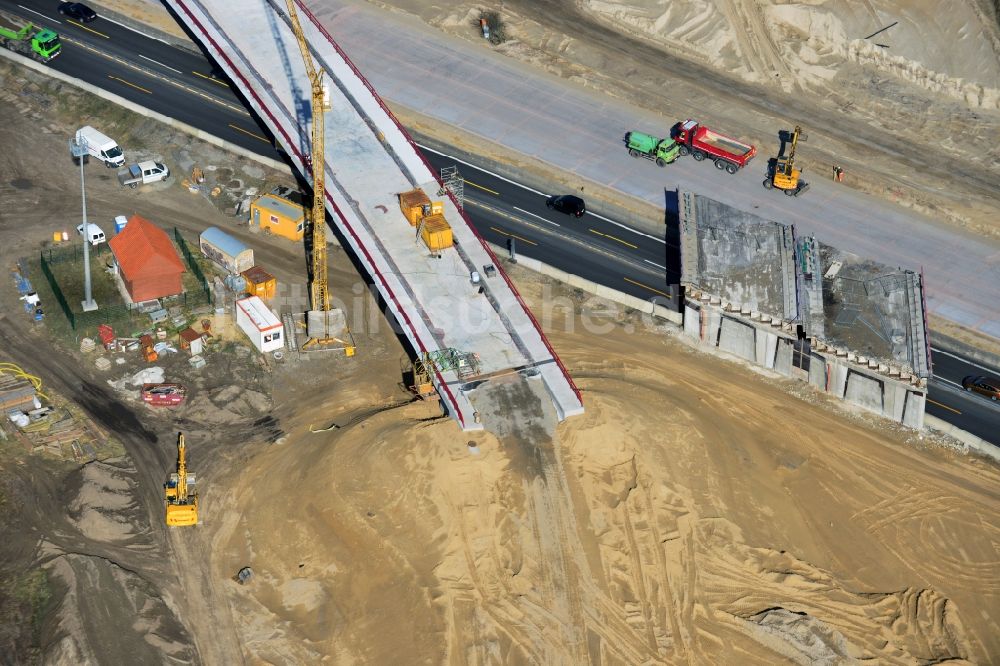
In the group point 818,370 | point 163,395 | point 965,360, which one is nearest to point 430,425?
point 163,395

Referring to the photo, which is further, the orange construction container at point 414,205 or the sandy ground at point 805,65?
the sandy ground at point 805,65

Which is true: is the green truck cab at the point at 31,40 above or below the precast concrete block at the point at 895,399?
above

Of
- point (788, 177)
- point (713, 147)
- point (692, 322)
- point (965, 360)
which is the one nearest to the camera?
point (692, 322)

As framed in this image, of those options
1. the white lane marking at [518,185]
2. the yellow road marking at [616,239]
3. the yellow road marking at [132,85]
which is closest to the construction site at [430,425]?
the white lane marking at [518,185]

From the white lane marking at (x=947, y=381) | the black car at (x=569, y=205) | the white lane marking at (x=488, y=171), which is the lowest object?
the white lane marking at (x=947, y=381)

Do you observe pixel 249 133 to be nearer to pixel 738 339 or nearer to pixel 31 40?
pixel 31 40

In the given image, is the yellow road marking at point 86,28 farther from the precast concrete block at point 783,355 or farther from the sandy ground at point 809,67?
the precast concrete block at point 783,355
